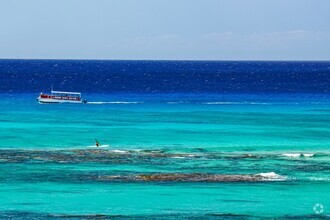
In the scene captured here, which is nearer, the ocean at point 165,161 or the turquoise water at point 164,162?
the ocean at point 165,161

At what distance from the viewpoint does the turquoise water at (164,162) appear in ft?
166

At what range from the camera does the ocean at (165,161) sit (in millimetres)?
50469

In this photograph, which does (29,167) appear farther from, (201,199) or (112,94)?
(112,94)

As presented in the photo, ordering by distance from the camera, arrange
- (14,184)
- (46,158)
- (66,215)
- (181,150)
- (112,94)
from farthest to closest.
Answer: (112,94) < (181,150) < (46,158) < (14,184) < (66,215)

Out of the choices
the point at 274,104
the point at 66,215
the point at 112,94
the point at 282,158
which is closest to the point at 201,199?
the point at 66,215

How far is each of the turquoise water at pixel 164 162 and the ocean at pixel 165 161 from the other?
0.07 metres

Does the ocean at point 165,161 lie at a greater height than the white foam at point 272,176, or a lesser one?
lesser

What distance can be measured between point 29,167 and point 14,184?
19.7ft

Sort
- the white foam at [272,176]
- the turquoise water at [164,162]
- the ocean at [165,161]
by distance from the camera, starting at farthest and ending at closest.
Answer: the white foam at [272,176]
the turquoise water at [164,162]
the ocean at [165,161]

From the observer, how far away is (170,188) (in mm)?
55000

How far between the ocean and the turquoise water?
68mm

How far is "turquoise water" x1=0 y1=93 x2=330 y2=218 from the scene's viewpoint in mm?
50688

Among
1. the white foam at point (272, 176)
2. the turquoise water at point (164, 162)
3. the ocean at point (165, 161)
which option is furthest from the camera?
the white foam at point (272, 176)

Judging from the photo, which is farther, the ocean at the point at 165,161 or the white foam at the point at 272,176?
the white foam at the point at 272,176
